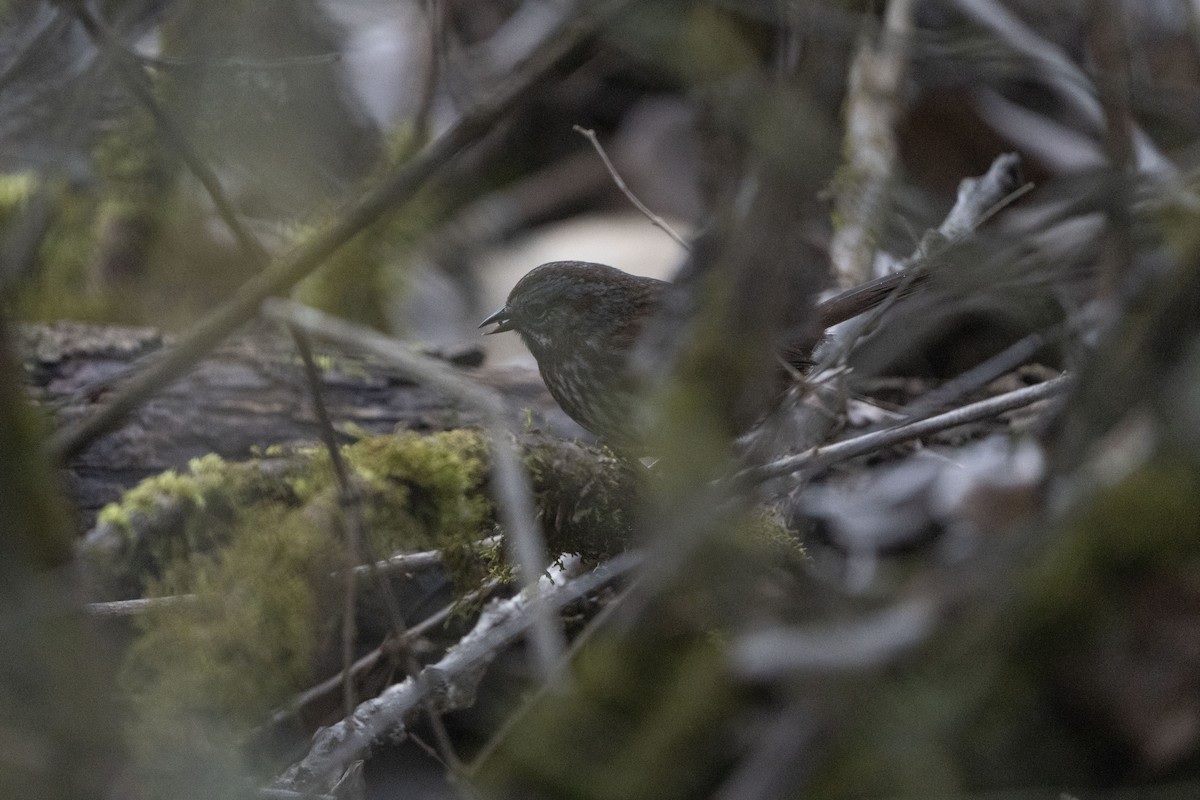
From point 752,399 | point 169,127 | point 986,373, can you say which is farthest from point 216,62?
point 986,373

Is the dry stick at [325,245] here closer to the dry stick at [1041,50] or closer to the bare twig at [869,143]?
the bare twig at [869,143]

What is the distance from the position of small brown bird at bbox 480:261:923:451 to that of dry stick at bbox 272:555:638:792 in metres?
0.52

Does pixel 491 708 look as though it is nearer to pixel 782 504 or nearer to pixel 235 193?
pixel 782 504

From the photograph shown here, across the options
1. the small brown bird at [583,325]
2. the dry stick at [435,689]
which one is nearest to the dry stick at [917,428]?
the dry stick at [435,689]

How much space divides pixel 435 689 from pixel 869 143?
279 cm

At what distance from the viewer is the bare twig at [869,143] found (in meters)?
3.62

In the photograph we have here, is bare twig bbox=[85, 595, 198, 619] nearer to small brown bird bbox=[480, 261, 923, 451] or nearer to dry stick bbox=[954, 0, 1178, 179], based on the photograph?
small brown bird bbox=[480, 261, 923, 451]

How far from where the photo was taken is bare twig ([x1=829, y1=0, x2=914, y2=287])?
11.9 feet

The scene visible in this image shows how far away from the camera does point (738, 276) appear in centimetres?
122

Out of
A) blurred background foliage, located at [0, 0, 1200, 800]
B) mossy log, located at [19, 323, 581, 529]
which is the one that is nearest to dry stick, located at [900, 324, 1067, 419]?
blurred background foliage, located at [0, 0, 1200, 800]

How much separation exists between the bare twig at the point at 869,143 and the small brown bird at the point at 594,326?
2.71 feet

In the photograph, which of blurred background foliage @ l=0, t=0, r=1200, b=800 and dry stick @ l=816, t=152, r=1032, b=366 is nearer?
blurred background foliage @ l=0, t=0, r=1200, b=800

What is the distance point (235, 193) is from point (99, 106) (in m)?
0.76

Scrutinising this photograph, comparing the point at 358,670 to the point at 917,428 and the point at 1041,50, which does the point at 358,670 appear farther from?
the point at 1041,50
